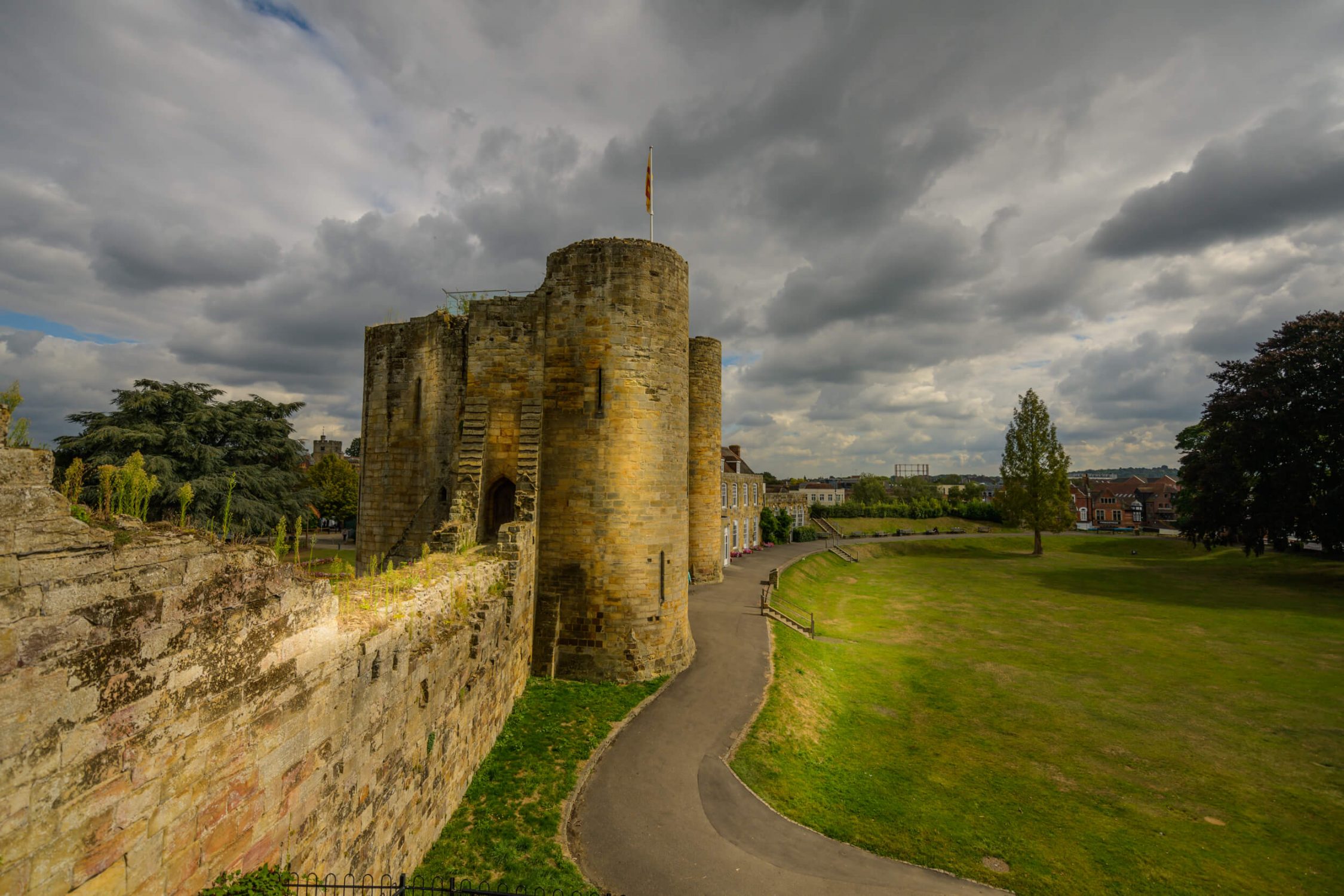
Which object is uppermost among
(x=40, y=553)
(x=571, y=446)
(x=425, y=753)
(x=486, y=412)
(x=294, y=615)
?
(x=486, y=412)

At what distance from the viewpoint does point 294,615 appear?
580cm

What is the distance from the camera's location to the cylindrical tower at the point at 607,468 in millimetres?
15562

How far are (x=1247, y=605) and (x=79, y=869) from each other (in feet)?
156

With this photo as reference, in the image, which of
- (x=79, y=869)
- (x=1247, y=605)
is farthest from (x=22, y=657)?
(x=1247, y=605)

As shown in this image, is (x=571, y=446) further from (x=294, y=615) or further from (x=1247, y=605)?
(x=1247, y=605)

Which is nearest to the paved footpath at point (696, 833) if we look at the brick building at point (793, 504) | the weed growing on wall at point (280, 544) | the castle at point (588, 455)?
the castle at point (588, 455)

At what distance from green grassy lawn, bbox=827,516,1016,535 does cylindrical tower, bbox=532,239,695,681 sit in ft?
179

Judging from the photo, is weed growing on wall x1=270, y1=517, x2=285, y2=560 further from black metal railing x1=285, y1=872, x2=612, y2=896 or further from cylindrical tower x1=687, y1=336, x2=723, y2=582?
cylindrical tower x1=687, y1=336, x2=723, y2=582

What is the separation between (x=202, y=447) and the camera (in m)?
27.0

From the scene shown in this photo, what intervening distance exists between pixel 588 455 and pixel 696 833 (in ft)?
30.5

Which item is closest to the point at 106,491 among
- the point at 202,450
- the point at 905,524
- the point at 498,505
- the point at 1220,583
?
the point at 498,505

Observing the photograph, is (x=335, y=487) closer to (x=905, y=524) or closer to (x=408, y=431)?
(x=408, y=431)

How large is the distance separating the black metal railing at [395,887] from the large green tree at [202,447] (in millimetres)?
20907

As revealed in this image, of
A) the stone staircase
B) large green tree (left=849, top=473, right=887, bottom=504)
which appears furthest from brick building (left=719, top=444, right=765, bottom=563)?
large green tree (left=849, top=473, right=887, bottom=504)
